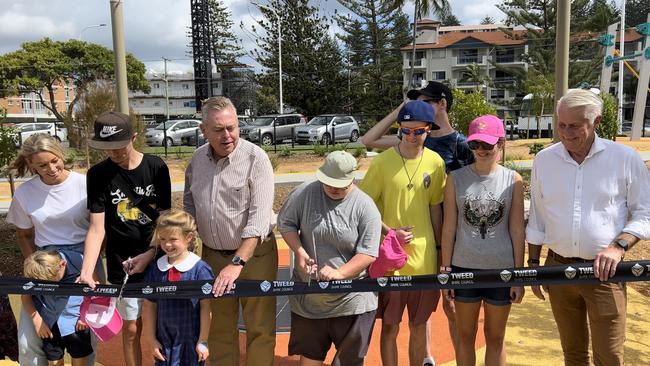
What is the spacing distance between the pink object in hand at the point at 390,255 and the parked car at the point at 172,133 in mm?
24411

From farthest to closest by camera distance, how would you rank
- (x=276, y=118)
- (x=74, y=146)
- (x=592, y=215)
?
(x=276, y=118) < (x=74, y=146) < (x=592, y=215)

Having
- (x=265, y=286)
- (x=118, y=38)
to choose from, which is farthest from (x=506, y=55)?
(x=265, y=286)

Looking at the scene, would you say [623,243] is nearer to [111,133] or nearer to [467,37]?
[111,133]

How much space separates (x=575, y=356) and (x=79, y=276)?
9.77ft

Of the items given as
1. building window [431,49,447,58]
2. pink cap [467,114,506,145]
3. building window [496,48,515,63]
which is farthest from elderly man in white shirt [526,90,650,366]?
building window [431,49,447,58]

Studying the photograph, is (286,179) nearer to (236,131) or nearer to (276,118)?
(236,131)

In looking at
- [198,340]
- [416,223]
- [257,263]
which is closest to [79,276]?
[198,340]

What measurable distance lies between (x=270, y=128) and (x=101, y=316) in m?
24.1

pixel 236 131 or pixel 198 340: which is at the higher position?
pixel 236 131

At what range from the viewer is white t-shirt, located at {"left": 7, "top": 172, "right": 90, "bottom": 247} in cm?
313

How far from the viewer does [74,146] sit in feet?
54.4

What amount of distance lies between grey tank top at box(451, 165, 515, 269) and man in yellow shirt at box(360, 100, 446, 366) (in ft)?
0.76

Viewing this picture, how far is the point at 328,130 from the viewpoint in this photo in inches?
1032

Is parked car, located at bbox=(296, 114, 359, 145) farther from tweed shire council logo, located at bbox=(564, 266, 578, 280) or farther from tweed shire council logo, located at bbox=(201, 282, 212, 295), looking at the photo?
tweed shire council logo, located at bbox=(564, 266, 578, 280)
